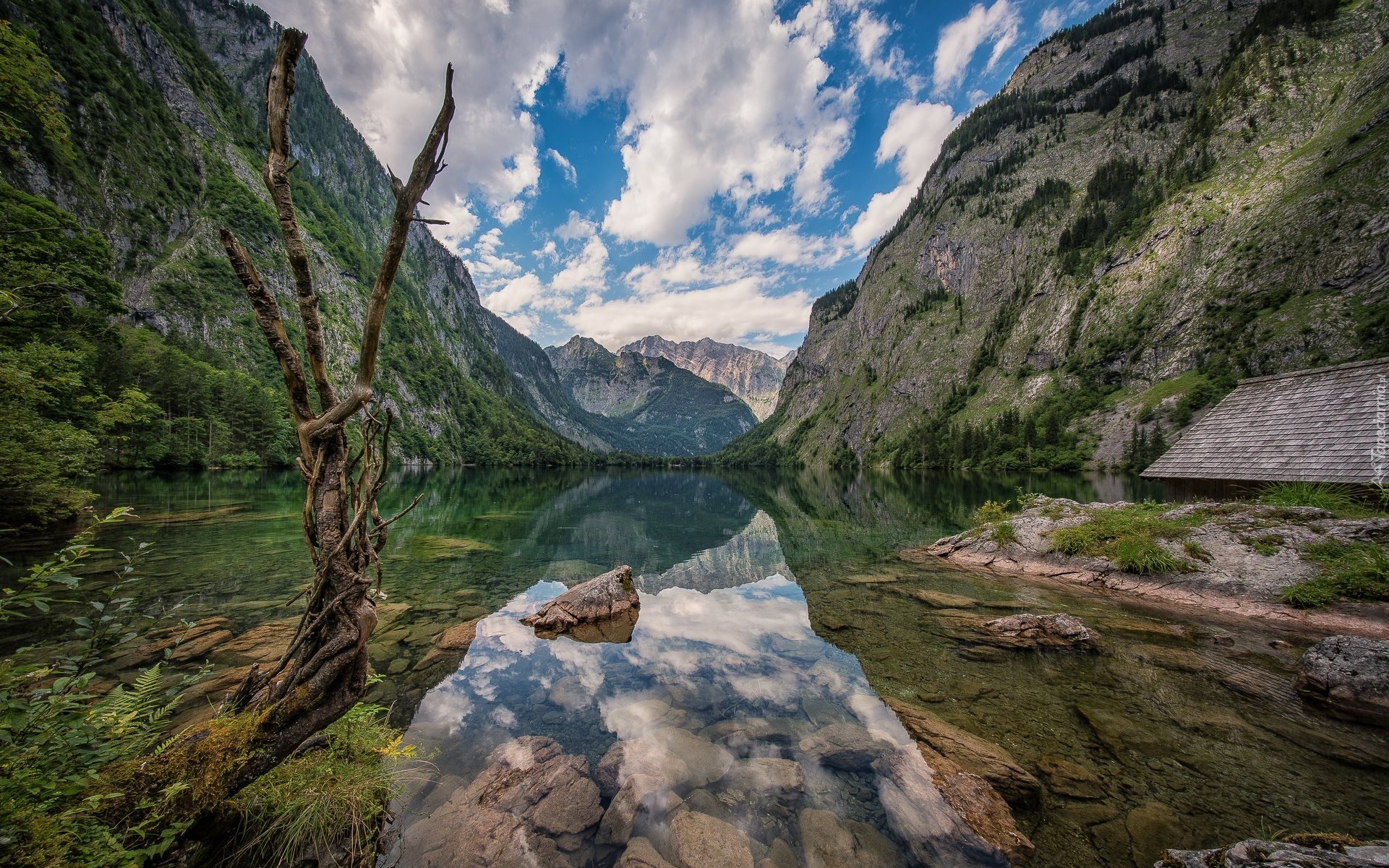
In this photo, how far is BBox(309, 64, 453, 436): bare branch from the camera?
15.1ft

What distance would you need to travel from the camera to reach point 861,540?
2995 cm

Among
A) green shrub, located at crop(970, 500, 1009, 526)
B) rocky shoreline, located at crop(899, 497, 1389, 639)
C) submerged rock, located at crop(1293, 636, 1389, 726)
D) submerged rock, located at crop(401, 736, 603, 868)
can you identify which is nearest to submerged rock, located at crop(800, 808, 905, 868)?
submerged rock, located at crop(401, 736, 603, 868)

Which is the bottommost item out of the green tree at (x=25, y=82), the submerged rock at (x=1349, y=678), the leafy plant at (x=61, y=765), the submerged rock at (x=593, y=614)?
the submerged rock at (x=593, y=614)

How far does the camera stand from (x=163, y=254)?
113750 mm

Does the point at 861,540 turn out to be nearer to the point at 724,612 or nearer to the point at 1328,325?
the point at 724,612

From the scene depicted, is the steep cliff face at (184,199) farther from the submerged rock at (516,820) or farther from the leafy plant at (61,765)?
the submerged rock at (516,820)

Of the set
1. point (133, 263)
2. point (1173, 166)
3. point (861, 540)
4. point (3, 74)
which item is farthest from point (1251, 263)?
point (133, 263)

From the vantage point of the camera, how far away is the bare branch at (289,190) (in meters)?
4.33

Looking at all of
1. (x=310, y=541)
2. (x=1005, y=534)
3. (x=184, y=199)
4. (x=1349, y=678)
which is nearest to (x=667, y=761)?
(x=310, y=541)

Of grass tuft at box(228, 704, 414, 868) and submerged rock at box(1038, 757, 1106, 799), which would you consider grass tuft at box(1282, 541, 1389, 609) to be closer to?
submerged rock at box(1038, 757, 1106, 799)

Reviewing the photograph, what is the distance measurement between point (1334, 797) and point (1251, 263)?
123102mm

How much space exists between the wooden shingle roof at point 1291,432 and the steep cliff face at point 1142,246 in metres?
67.3

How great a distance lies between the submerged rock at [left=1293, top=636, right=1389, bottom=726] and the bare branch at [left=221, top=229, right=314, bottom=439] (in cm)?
1737

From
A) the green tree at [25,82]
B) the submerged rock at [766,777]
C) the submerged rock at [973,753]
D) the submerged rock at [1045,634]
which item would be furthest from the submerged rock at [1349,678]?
the green tree at [25,82]
